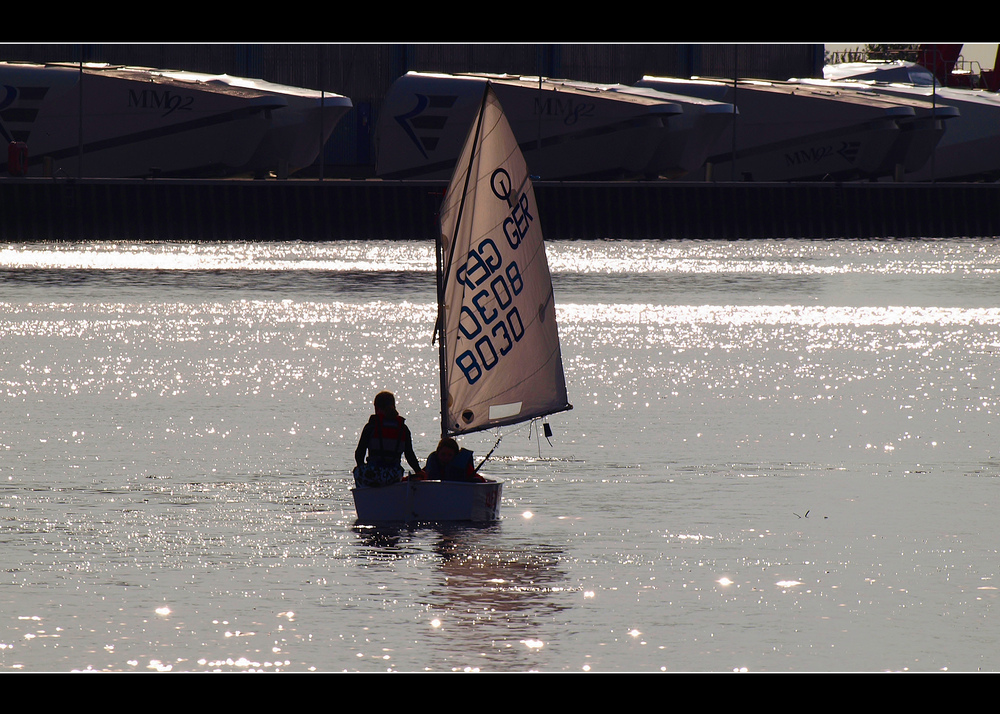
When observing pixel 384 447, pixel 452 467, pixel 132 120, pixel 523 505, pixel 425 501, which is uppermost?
pixel 132 120

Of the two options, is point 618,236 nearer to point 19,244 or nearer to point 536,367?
point 19,244

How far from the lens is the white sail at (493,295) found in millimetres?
26625

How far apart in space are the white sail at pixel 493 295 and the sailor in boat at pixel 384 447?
2.09 metres

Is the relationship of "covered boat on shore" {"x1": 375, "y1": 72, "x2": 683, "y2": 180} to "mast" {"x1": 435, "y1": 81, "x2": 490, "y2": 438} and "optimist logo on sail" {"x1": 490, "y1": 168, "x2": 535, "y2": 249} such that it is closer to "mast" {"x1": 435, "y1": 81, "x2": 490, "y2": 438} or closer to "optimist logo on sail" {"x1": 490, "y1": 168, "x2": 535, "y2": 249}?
"optimist logo on sail" {"x1": 490, "y1": 168, "x2": 535, "y2": 249}

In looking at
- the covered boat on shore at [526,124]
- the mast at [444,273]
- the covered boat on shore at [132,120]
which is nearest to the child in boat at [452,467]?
the mast at [444,273]

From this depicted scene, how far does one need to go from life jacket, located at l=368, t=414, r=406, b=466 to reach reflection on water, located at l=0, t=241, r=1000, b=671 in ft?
3.43

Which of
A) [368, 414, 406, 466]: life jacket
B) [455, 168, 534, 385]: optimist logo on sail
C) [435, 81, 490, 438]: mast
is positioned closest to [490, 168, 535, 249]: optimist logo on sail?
[455, 168, 534, 385]: optimist logo on sail

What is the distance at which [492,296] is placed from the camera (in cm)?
2706

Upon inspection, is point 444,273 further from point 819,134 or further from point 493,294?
point 819,134

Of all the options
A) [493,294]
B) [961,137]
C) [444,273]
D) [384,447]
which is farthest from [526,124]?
[384,447]

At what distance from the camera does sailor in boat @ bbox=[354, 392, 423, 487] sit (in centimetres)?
2348

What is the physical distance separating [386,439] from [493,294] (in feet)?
14.0

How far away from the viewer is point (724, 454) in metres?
32.3

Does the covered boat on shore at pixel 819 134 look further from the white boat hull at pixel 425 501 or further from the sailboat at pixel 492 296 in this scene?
the white boat hull at pixel 425 501
